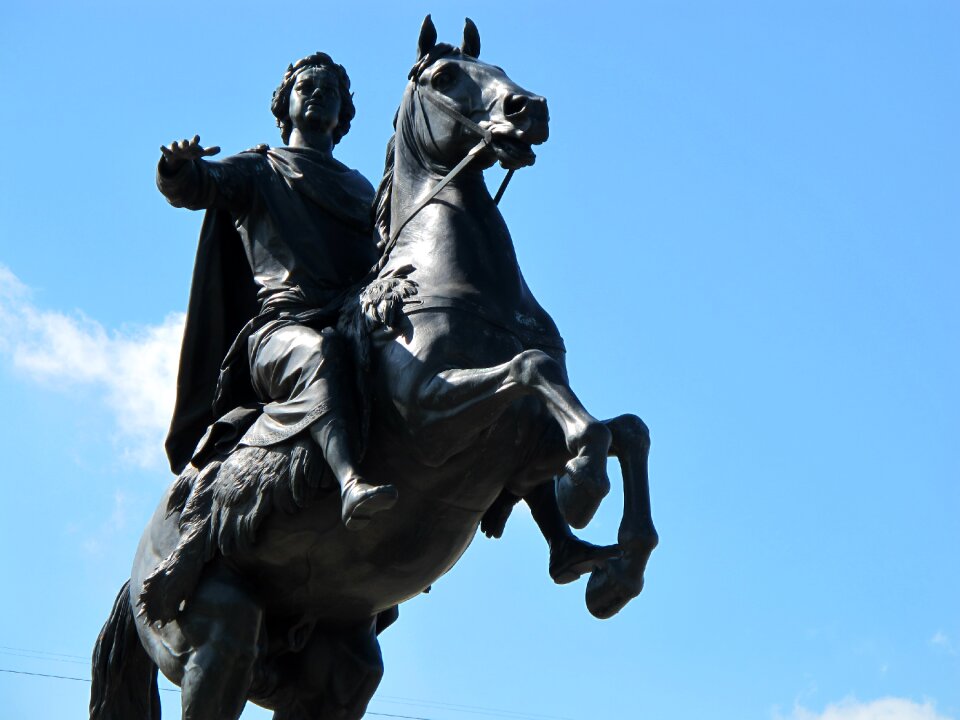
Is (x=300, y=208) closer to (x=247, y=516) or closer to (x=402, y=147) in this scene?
(x=402, y=147)

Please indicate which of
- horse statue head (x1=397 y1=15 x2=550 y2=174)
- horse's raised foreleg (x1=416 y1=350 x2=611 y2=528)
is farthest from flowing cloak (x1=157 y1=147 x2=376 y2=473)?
horse's raised foreleg (x1=416 y1=350 x2=611 y2=528)

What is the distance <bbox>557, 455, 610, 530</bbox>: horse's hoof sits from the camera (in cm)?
816

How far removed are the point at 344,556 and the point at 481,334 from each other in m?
1.33

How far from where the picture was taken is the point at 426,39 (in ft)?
32.5

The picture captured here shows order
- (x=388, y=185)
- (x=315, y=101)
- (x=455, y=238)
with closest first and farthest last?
(x=455, y=238), (x=388, y=185), (x=315, y=101)

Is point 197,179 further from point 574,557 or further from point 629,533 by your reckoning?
point 629,533

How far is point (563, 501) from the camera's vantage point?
825 cm

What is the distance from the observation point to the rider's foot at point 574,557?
9.19 metres

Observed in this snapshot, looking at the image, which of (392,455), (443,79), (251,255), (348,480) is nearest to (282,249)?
(251,255)

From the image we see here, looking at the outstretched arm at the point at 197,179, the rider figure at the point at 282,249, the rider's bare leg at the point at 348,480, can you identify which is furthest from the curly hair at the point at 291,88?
the rider's bare leg at the point at 348,480

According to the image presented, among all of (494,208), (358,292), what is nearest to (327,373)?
(358,292)

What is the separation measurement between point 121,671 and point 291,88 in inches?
135

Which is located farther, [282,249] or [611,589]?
[282,249]

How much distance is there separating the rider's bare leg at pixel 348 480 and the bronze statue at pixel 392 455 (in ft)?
0.05
